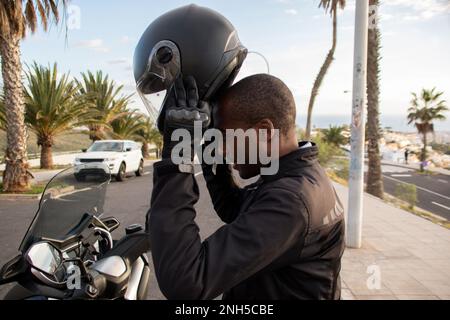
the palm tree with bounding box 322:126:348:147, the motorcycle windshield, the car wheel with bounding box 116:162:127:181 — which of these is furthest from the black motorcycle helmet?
the palm tree with bounding box 322:126:348:147

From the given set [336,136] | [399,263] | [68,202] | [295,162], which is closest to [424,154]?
[336,136]

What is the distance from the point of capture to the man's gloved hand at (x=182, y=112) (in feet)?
3.90

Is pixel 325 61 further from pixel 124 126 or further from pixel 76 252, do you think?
pixel 76 252

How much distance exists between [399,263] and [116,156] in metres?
11.5

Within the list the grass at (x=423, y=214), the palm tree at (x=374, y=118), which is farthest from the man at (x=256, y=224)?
the palm tree at (x=374, y=118)

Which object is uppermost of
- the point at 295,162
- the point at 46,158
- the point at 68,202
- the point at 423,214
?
the point at 295,162

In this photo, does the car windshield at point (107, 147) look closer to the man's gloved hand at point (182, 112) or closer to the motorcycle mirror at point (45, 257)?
the motorcycle mirror at point (45, 257)

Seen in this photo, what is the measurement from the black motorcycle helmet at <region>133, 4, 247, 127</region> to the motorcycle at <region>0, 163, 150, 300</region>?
0.75 metres

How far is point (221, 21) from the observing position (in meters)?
1.61

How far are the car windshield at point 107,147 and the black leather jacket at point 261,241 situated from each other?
47.3 feet

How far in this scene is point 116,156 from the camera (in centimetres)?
1426

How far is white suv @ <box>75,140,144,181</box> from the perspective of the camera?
13.8m

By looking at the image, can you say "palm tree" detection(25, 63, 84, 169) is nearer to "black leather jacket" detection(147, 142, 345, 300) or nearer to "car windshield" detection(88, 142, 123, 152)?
"car windshield" detection(88, 142, 123, 152)

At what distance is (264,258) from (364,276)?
3.75 metres
